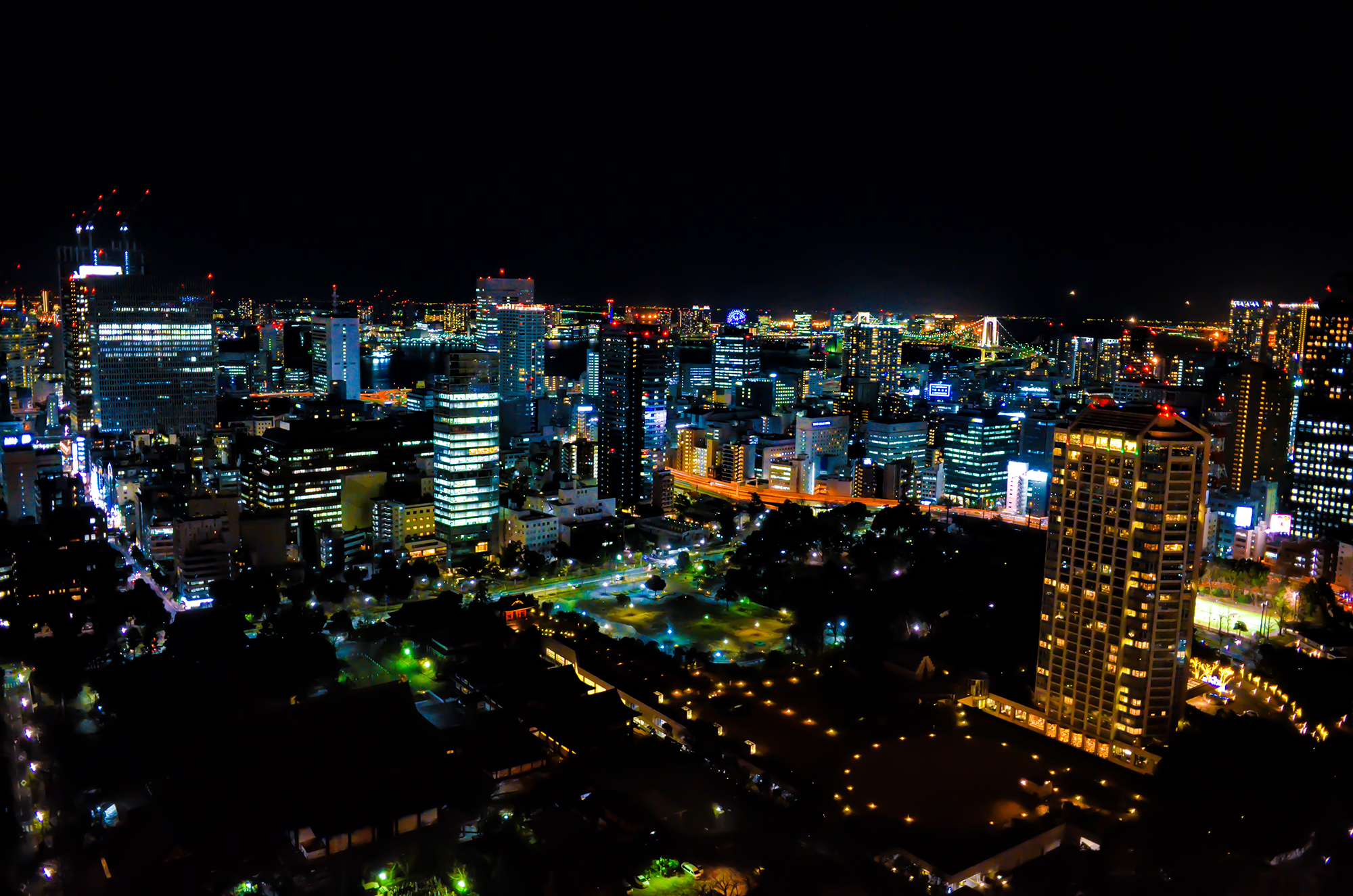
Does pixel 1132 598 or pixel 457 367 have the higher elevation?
pixel 457 367

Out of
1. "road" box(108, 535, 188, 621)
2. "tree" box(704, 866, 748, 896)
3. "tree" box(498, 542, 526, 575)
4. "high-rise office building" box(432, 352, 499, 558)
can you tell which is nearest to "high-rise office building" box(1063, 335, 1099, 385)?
"high-rise office building" box(432, 352, 499, 558)

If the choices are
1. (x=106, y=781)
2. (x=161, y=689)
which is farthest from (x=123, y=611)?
(x=106, y=781)

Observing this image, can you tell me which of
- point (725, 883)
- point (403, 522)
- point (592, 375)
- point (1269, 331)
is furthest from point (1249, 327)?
point (725, 883)

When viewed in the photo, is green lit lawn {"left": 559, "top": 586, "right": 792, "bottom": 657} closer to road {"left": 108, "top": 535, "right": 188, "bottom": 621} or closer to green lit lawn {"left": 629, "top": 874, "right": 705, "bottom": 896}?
green lit lawn {"left": 629, "top": 874, "right": 705, "bottom": 896}

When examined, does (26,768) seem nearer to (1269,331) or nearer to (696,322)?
(1269,331)

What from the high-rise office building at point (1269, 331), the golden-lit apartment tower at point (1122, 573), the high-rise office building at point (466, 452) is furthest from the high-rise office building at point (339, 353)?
the golden-lit apartment tower at point (1122, 573)

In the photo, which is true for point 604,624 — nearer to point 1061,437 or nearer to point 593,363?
point 1061,437
